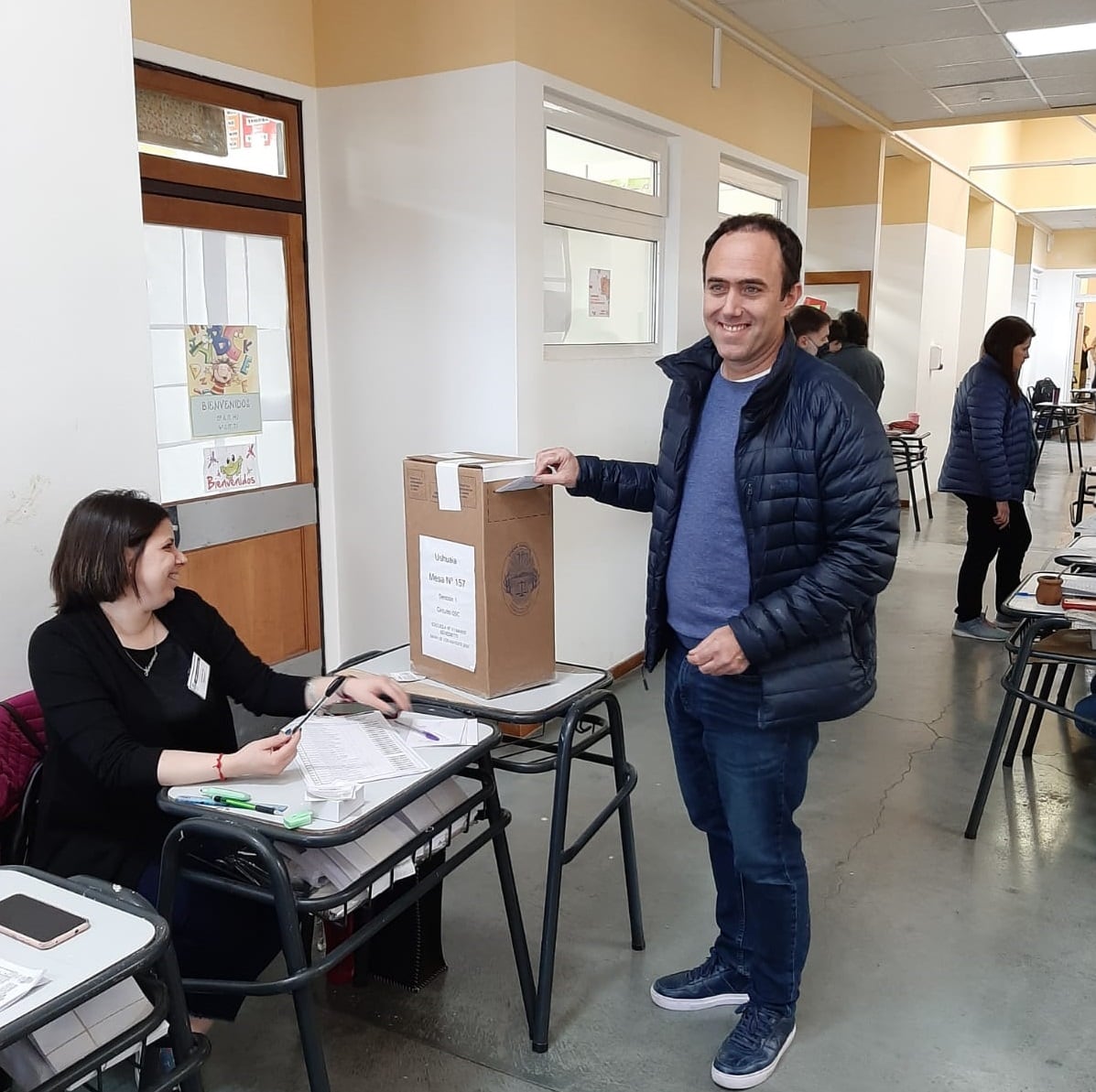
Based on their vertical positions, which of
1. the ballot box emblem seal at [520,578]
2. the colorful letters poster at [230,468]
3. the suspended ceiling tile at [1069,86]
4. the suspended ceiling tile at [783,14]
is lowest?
the ballot box emblem seal at [520,578]

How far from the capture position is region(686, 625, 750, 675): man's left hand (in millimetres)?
1834

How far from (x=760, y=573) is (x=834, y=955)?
1.13 m

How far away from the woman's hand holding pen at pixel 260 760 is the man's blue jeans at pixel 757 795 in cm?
79

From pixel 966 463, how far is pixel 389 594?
286 cm

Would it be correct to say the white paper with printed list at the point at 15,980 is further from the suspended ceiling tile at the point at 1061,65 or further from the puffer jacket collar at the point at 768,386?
the suspended ceiling tile at the point at 1061,65

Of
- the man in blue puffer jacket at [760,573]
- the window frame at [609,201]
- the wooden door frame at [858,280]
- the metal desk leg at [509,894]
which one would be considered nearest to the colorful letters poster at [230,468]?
the window frame at [609,201]

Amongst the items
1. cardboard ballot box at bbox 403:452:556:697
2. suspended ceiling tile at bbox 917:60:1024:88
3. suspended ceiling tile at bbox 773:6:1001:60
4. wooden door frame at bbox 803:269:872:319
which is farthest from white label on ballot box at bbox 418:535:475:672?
wooden door frame at bbox 803:269:872:319

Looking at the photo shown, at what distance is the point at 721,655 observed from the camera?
1836 millimetres

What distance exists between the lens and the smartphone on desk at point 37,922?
1.27 metres

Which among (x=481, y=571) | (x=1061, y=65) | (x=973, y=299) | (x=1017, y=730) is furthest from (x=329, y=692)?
(x=973, y=299)

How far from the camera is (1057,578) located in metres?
3.07

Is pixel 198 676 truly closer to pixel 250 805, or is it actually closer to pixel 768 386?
pixel 250 805

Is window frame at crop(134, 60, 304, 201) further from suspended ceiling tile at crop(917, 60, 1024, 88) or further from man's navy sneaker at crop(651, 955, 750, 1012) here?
suspended ceiling tile at crop(917, 60, 1024, 88)

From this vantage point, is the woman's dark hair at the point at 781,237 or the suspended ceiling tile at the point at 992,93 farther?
the suspended ceiling tile at the point at 992,93
